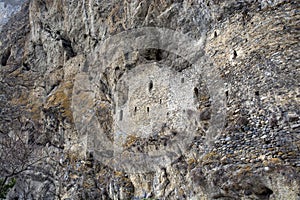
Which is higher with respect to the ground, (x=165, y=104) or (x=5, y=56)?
(x=5, y=56)

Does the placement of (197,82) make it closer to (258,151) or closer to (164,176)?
(164,176)

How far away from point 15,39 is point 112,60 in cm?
1702

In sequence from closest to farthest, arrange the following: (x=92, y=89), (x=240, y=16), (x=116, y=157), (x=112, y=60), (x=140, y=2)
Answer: (x=240, y=16) → (x=116, y=157) → (x=140, y=2) → (x=112, y=60) → (x=92, y=89)

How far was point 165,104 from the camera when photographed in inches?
527

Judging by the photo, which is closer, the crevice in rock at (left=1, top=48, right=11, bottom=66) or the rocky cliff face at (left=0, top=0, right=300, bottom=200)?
the rocky cliff face at (left=0, top=0, right=300, bottom=200)

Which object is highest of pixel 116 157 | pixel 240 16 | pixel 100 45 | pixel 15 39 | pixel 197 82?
pixel 15 39

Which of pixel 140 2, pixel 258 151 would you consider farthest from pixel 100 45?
pixel 258 151

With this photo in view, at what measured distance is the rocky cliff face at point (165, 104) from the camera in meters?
8.53

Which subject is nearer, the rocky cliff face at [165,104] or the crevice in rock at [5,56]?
the rocky cliff face at [165,104]

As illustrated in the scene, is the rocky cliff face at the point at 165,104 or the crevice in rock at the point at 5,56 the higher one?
the crevice in rock at the point at 5,56

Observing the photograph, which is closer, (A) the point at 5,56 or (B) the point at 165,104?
(B) the point at 165,104

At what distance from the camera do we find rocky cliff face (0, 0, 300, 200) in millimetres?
8531

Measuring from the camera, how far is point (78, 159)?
52.5ft

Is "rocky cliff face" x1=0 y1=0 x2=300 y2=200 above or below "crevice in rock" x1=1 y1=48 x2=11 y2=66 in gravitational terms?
below
